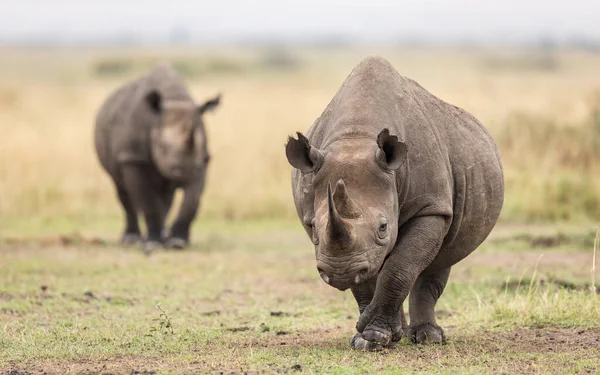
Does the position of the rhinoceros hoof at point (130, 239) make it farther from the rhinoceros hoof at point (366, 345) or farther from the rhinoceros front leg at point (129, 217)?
the rhinoceros hoof at point (366, 345)

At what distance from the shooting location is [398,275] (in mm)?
7234

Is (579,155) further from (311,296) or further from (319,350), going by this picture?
(319,350)

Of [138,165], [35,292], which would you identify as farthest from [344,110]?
[138,165]

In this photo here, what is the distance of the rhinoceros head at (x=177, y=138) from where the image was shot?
14.5 m

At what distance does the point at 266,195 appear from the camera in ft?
59.5

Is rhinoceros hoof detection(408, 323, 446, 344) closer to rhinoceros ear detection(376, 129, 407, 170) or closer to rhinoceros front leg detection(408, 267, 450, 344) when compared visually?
rhinoceros front leg detection(408, 267, 450, 344)

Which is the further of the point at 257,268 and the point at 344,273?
the point at 257,268

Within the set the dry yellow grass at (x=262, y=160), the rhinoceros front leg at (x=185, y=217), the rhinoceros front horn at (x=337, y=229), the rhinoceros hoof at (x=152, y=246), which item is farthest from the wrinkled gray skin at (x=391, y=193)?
the dry yellow grass at (x=262, y=160)

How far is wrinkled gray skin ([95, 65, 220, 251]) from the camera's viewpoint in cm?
1457

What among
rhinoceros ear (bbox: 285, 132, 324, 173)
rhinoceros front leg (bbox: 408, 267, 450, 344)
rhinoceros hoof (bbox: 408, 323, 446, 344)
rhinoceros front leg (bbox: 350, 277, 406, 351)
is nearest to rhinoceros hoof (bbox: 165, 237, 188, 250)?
rhinoceros front leg (bbox: 408, 267, 450, 344)

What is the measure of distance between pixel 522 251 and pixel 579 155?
5.77 m

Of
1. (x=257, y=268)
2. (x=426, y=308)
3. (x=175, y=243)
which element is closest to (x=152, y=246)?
(x=175, y=243)

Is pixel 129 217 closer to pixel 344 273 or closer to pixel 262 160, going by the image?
pixel 262 160

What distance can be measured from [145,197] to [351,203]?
27.5 ft
